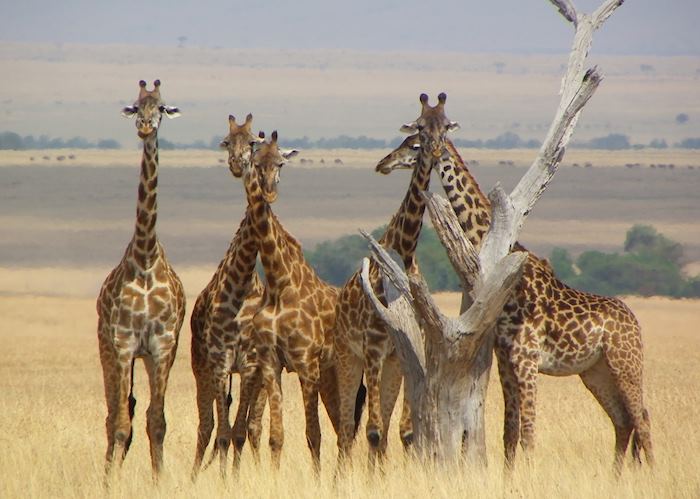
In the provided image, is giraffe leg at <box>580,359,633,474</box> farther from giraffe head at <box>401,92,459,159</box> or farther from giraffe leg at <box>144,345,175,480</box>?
giraffe leg at <box>144,345,175,480</box>

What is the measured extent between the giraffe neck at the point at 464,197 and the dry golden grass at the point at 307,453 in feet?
6.25

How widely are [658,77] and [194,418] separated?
469ft

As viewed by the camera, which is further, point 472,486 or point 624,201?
point 624,201

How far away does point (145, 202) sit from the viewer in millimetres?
11203

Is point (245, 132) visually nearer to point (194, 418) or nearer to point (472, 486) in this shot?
point (472, 486)

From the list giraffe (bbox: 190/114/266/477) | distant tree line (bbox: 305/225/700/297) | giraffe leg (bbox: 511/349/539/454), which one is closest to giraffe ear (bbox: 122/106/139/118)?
giraffe (bbox: 190/114/266/477)

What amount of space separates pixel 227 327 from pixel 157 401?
82 centimetres

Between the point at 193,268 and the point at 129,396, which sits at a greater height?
the point at 129,396

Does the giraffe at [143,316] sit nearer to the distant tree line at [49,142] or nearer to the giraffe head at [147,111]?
the giraffe head at [147,111]

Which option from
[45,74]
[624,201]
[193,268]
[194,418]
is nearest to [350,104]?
[45,74]

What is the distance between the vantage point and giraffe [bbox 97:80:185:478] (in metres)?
11.1

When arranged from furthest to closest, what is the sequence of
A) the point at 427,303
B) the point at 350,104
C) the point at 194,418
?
the point at 350,104
the point at 194,418
the point at 427,303

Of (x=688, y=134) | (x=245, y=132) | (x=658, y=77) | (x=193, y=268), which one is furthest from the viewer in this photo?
(x=658, y=77)

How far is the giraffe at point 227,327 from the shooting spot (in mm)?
11091
